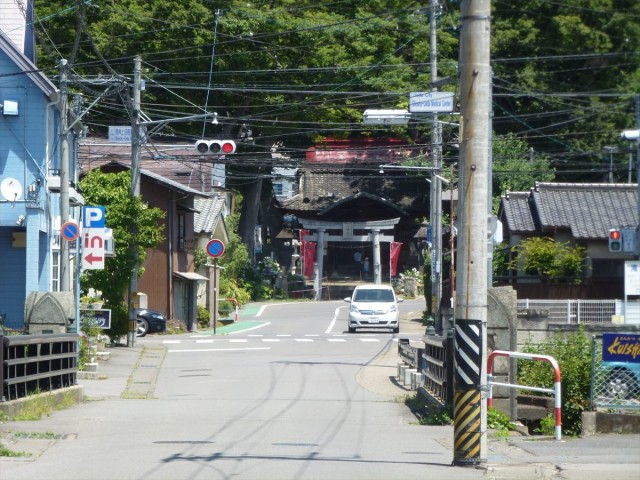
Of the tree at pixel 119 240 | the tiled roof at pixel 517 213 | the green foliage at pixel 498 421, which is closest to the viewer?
the green foliage at pixel 498 421

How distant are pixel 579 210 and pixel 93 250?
2006cm

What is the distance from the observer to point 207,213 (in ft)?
156

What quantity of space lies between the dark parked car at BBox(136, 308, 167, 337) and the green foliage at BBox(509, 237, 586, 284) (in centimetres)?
1312

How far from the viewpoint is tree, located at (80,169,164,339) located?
2903 centimetres

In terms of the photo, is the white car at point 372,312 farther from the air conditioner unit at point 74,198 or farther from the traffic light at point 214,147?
the air conditioner unit at point 74,198

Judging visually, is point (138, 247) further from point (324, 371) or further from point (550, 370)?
point (550, 370)

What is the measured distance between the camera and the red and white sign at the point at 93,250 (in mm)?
21438

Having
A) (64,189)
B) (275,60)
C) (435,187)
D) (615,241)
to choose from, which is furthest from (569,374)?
(275,60)

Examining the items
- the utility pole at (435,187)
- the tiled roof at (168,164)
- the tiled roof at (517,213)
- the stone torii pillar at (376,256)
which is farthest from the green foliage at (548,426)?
the stone torii pillar at (376,256)

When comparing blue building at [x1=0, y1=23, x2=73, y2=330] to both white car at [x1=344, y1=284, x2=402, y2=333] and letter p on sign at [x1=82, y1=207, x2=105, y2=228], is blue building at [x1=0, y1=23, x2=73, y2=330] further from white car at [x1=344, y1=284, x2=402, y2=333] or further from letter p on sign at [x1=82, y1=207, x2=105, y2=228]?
white car at [x1=344, y1=284, x2=402, y2=333]

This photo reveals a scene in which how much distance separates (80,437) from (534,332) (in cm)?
1157

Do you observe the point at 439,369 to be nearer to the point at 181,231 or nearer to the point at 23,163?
the point at 23,163

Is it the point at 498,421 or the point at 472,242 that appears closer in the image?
the point at 472,242

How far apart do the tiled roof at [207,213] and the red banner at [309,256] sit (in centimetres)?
894
